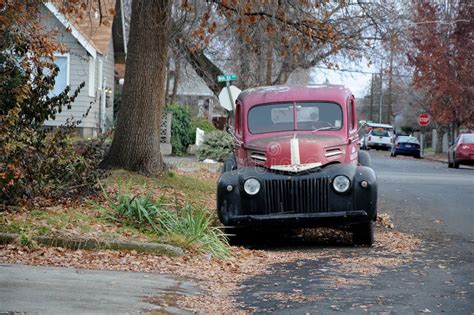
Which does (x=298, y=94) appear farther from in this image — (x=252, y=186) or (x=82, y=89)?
(x=82, y=89)

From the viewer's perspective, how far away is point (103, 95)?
1467 inches

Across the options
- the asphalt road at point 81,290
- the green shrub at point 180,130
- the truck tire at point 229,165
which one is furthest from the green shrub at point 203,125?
the asphalt road at point 81,290

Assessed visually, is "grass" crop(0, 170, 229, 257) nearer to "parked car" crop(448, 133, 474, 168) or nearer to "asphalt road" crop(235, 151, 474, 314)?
"asphalt road" crop(235, 151, 474, 314)

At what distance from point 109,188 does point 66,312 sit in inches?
314

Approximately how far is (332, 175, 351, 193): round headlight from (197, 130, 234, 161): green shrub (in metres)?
18.5

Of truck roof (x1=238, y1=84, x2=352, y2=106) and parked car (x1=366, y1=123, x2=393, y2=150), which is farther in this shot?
parked car (x1=366, y1=123, x2=393, y2=150)

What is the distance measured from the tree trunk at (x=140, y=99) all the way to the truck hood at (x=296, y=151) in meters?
4.65

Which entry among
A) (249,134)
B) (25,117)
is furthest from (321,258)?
(25,117)

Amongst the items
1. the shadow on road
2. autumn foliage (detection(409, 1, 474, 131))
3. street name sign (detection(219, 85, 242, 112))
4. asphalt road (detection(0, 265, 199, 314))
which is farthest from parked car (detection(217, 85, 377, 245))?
autumn foliage (detection(409, 1, 474, 131))

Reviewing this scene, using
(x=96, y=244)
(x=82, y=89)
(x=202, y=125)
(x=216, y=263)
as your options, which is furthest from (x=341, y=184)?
(x=202, y=125)

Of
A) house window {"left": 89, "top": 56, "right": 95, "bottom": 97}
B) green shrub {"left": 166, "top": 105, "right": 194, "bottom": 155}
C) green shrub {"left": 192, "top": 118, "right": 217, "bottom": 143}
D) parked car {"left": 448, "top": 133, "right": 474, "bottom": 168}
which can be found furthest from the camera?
green shrub {"left": 192, "top": 118, "right": 217, "bottom": 143}

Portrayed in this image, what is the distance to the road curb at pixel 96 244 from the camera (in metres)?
10.8

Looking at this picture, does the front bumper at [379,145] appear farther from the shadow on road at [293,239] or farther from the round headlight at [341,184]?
the round headlight at [341,184]

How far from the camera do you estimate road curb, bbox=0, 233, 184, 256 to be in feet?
35.6
